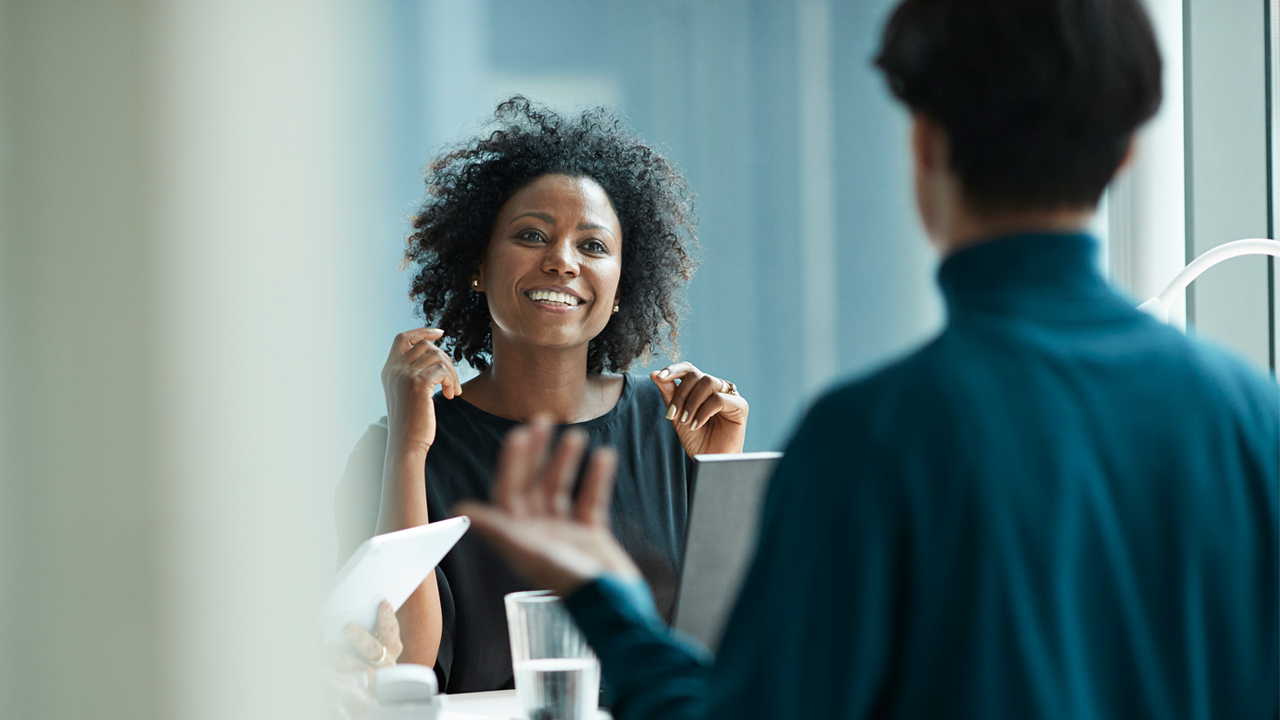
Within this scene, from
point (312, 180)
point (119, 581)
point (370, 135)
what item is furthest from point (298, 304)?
point (370, 135)

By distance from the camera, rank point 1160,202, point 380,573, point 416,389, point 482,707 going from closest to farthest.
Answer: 1. point 380,573
2. point 482,707
3. point 416,389
4. point 1160,202

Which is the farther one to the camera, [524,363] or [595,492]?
[524,363]

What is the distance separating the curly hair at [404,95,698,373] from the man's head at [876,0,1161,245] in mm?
1285

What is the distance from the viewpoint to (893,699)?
1.54 ft

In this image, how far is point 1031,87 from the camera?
49 centimetres

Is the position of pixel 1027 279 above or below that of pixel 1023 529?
above

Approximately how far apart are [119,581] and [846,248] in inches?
92.8

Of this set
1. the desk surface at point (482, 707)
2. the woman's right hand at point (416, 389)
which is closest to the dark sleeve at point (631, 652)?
the desk surface at point (482, 707)

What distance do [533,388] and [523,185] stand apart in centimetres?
35

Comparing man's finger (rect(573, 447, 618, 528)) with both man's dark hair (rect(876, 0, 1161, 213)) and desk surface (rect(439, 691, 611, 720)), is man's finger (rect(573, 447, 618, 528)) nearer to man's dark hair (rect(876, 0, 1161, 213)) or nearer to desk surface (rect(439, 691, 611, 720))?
man's dark hair (rect(876, 0, 1161, 213))

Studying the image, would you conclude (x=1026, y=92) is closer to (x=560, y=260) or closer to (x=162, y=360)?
(x=162, y=360)

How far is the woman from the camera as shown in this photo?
61.4 inches

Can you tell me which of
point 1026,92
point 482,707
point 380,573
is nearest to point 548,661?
point 380,573

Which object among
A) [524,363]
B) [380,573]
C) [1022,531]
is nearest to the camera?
[1022,531]
